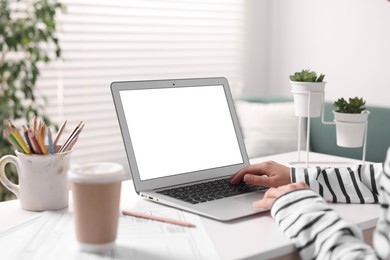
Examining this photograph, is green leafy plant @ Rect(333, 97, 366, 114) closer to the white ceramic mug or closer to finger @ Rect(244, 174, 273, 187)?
finger @ Rect(244, 174, 273, 187)

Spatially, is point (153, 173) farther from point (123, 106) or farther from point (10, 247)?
point (10, 247)

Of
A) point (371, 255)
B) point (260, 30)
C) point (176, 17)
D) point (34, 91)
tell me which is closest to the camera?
point (371, 255)

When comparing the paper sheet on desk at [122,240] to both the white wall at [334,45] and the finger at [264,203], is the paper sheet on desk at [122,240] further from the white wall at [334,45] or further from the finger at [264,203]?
the white wall at [334,45]

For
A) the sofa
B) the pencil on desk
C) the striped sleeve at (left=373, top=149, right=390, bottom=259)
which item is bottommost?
the sofa

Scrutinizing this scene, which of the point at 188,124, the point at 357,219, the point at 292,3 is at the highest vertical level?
the point at 292,3

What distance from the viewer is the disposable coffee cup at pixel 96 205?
3.05ft

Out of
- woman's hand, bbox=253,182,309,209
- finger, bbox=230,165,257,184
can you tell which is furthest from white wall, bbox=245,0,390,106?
woman's hand, bbox=253,182,309,209

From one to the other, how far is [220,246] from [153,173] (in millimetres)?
382

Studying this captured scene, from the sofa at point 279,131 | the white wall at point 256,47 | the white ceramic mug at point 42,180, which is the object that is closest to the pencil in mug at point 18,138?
the white ceramic mug at point 42,180

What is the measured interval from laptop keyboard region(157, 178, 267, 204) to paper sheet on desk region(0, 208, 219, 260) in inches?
4.6

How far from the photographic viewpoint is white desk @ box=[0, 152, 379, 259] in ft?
3.15

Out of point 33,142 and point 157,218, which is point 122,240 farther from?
point 33,142

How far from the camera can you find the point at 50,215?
3.71 ft

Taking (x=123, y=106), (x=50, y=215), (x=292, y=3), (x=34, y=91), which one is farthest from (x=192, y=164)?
(x=292, y=3)
